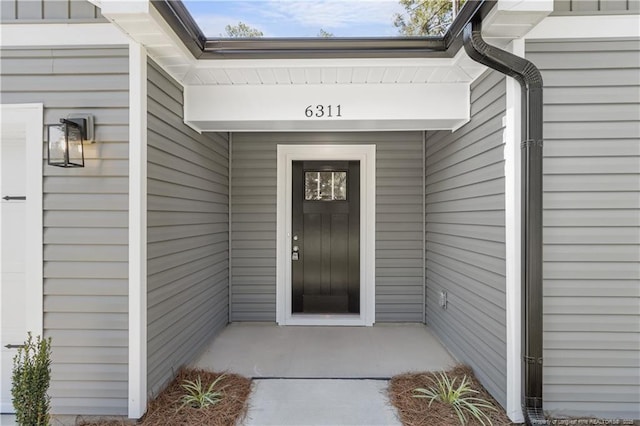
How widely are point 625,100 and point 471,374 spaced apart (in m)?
2.17

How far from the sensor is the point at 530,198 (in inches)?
79.1

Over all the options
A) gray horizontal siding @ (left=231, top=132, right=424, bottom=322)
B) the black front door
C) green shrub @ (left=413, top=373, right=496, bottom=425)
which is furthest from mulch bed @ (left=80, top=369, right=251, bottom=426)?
the black front door

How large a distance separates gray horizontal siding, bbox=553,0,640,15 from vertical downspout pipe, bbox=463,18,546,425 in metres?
0.48

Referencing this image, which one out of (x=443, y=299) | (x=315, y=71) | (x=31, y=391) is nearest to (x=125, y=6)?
(x=315, y=71)

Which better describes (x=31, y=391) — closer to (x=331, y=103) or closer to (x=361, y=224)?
(x=331, y=103)

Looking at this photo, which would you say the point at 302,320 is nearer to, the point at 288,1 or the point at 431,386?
the point at 431,386

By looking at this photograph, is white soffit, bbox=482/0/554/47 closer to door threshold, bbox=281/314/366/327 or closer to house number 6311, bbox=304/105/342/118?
house number 6311, bbox=304/105/342/118

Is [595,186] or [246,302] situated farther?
[246,302]

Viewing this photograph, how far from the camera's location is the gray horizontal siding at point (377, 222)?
13.2 ft

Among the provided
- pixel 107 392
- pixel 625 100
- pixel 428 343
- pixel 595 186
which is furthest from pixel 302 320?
pixel 625 100

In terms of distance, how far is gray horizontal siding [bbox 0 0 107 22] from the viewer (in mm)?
2180

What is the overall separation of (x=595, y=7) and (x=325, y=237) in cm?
306

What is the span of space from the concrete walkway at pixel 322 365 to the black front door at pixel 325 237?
1.31ft

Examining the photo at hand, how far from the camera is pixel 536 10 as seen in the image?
1786 millimetres
